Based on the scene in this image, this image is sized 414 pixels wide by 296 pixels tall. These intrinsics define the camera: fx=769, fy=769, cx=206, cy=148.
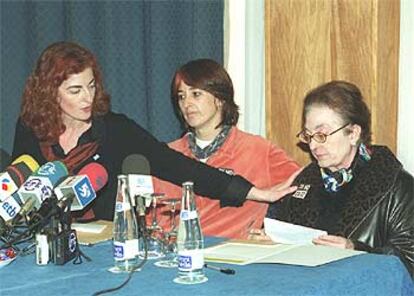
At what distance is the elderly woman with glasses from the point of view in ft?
8.06

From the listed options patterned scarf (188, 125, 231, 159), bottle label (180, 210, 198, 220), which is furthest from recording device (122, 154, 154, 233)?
bottle label (180, 210, 198, 220)

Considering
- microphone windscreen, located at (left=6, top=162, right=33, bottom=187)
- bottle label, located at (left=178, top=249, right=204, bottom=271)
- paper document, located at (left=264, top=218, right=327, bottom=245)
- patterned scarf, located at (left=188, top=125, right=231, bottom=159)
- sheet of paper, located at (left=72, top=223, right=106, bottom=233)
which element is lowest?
sheet of paper, located at (left=72, top=223, right=106, bottom=233)

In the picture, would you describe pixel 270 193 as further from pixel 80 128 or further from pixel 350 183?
pixel 80 128

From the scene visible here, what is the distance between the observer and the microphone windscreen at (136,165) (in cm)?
291

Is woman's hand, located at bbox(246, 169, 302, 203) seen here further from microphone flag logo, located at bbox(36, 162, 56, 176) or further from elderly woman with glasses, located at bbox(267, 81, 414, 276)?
microphone flag logo, located at bbox(36, 162, 56, 176)

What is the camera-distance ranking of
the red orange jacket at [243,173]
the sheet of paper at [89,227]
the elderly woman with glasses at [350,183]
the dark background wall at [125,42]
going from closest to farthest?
the sheet of paper at [89,227] → the elderly woman with glasses at [350,183] → the red orange jacket at [243,173] → the dark background wall at [125,42]

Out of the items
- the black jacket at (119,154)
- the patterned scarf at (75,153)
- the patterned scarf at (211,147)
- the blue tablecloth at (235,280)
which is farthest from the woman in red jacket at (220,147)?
the blue tablecloth at (235,280)

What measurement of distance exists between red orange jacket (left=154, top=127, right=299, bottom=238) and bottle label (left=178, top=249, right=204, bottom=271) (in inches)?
48.0

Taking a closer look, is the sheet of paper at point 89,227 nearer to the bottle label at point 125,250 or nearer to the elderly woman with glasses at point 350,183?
the bottle label at point 125,250

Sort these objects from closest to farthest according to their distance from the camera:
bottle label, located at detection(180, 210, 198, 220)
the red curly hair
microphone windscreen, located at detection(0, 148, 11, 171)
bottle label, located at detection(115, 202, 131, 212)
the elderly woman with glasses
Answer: bottle label, located at detection(180, 210, 198, 220) → bottle label, located at detection(115, 202, 131, 212) → the elderly woman with glasses → the red curly hair → microphone windscreen, located at detection(0, 148, 11, 171)

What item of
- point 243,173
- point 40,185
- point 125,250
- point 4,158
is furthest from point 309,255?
point 4,158

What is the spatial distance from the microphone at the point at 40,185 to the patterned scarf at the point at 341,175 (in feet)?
2.99

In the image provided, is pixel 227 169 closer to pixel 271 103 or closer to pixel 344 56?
pixel 271 103

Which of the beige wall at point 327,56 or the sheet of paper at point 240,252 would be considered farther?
the beige wall at point 327,56
